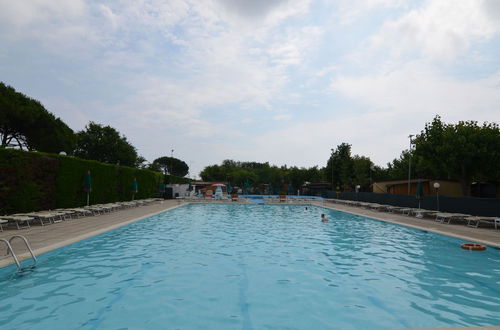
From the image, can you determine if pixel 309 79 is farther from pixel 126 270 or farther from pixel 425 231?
pixel 126 270

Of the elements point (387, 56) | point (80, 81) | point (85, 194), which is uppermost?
point (387, 56)

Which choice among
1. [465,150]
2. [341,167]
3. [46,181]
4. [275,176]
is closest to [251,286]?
[46,181]

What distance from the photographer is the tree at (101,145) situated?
1886 inches

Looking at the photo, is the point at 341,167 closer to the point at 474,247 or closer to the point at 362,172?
the point at 362,172

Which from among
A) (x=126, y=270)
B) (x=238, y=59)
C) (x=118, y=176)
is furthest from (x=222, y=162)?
(x=126, y=270)

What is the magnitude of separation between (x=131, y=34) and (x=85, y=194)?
1022 centimetres

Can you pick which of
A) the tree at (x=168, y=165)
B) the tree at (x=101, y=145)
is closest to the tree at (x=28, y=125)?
the tree at (x=101, y=145)

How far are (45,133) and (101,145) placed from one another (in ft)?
35.8

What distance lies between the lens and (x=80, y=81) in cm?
1892

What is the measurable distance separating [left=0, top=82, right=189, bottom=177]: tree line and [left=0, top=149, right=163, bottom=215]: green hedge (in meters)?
17.4

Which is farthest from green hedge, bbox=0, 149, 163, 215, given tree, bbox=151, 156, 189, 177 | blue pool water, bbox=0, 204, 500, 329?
tree, bbox=151, 156, 189, 177

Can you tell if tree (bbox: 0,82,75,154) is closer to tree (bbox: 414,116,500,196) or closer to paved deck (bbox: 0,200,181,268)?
paved deck (bbox: 0,200,181,268)

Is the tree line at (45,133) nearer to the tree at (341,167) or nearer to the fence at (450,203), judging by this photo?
the tree at (341,167)

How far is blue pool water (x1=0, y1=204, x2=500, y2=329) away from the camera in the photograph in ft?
16.4
